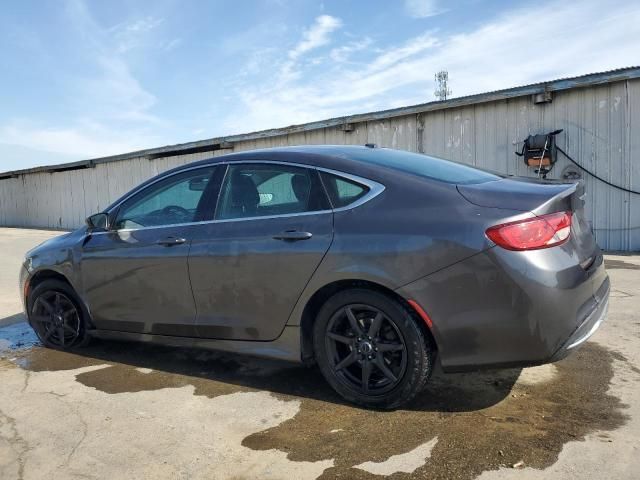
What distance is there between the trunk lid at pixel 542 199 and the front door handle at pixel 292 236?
0.92 meters

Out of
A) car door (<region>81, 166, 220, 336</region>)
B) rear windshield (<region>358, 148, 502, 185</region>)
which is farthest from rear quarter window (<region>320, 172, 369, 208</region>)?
car door (<region>81, 166, 220, 336</region>)

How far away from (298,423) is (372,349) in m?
0.59

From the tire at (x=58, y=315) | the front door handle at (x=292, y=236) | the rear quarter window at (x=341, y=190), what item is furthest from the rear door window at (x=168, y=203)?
the rear quarter window at (x=341, y=190)

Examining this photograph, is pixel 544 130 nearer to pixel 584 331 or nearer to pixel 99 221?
pixel 584 331

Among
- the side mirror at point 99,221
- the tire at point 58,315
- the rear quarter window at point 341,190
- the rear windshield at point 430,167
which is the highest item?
the rear windshield at point 430,167

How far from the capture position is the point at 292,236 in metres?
3.13

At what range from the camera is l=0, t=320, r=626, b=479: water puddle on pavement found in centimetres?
253

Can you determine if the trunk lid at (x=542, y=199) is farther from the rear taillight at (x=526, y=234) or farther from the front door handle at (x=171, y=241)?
the front door handle at (x=171, y=241)

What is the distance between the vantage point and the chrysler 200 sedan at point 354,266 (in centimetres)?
263

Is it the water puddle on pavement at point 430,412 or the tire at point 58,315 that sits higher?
the tire at point 58,315

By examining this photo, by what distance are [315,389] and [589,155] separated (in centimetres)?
826

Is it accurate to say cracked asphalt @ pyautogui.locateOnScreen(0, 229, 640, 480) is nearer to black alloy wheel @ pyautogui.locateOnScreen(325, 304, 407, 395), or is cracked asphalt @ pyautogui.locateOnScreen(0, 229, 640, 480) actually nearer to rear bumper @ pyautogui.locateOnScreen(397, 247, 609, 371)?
black alloy wheel @ pyautogui.locateOnScreen(325, 304, 407, 395)

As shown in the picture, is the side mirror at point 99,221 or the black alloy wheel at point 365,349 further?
the side mirror at point 99,221

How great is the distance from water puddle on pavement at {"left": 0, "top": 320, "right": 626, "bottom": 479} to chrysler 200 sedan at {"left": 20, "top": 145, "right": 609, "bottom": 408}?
25 cm
